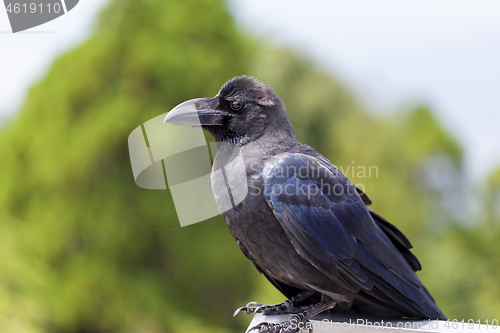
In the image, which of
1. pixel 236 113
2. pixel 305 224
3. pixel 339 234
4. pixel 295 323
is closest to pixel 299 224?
pixel 305 224

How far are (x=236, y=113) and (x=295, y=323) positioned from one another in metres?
1.03

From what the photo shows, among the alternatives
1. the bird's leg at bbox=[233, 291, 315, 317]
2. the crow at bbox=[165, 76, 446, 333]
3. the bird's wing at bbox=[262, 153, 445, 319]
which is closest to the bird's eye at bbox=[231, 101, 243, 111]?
the crow at bbox=[165, 76, 446, 333]

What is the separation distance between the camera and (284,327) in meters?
1.99

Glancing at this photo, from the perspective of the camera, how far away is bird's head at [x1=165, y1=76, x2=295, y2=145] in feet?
6.70

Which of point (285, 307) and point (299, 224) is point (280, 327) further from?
point (299, 224)

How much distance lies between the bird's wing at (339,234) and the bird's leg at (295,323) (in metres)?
0.20

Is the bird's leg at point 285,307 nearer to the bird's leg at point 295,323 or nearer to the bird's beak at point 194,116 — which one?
the bird's leg at point 295,323

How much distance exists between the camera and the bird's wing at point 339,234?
5.99 ft

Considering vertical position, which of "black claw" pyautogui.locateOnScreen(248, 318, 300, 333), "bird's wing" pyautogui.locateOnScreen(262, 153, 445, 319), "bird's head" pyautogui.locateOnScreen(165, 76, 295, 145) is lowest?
"black claw" pyautogui.locateOnScreen(248, 318, 300, 333)

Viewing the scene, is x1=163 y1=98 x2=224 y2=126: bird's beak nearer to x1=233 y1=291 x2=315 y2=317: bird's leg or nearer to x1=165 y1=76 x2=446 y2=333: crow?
x1=165 y1=76 x2=446 y2=333: crow

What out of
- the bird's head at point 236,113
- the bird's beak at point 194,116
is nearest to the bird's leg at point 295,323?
the bird's head at point 236,113

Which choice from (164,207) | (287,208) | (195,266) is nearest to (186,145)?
(287,208)

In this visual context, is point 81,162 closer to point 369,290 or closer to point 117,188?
point 117,188

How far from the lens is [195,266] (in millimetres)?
5594
